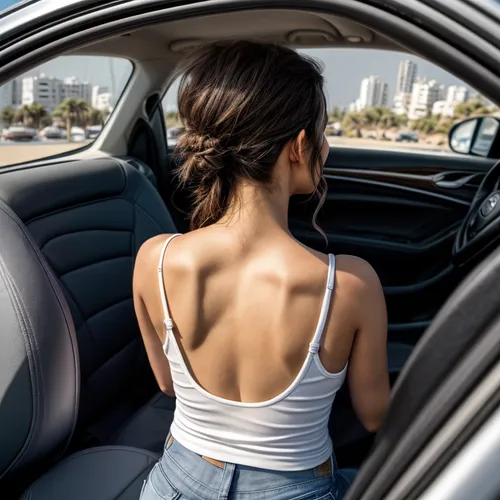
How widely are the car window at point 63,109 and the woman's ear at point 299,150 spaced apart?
3.83ft

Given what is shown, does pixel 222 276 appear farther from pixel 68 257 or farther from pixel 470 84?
pixel 68 257

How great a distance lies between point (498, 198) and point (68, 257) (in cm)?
116

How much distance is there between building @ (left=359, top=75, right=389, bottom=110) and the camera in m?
2.41

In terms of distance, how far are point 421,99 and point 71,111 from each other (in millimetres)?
1399

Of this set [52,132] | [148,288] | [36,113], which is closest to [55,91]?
[36,113]

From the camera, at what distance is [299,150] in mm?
1046

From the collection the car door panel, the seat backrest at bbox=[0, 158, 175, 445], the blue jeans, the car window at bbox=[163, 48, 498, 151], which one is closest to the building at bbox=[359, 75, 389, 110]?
the car window at bbox=[163, 48, 498, 151]

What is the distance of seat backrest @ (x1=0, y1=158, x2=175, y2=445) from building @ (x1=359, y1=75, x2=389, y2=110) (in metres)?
0.92

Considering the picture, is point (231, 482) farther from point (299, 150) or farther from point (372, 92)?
point (372, 92)

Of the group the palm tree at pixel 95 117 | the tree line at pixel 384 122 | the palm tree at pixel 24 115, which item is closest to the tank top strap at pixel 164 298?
the palm tree at pixel 24 115

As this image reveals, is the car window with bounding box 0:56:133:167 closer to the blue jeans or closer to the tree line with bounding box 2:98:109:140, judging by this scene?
the tree line with bounding box 2:98:109:140

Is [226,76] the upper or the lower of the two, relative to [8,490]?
upper

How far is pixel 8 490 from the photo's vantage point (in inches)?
57.2

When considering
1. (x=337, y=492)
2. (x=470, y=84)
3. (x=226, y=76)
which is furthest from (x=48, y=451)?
(x=470, y=84)
